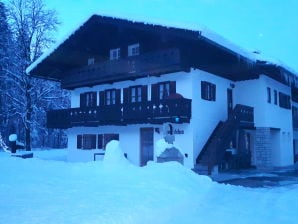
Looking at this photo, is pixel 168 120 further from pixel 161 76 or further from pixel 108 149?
pixel 108 149

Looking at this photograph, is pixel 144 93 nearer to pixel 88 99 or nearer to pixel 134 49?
pixel 134 49

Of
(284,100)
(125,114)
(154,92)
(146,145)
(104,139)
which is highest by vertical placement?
(284,100)

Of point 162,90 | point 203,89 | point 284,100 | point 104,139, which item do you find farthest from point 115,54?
point 284,100

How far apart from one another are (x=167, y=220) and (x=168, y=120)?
11.4m

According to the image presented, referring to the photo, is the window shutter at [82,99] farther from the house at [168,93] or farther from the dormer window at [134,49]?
the dormer window at [134,49]

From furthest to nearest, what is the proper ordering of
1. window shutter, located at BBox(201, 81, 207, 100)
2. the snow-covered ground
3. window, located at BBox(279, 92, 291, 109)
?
window, located at BBox(279, 92, 291, 109), window shutter, located at BBox(201, 81, 207, 100), the snow-covered ground

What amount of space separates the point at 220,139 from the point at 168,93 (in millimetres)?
3939

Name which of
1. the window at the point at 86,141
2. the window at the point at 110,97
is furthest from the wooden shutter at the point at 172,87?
the window at the point at 86,141

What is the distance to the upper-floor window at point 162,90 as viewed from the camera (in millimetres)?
20141

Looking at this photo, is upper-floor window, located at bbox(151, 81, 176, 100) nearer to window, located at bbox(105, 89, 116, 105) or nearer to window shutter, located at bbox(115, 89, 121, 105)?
window shutter, located at bbox(115, 89, 121, 105)

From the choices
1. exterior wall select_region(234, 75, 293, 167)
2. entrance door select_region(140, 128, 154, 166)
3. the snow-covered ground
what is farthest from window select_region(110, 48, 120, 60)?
the snow-covered ground

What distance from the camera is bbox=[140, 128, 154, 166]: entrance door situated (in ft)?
69.7

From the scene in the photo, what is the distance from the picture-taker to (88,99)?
25.4m

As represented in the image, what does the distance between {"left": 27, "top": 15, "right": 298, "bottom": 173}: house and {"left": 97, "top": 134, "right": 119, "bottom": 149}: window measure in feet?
0.22
